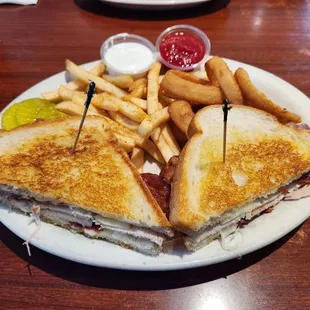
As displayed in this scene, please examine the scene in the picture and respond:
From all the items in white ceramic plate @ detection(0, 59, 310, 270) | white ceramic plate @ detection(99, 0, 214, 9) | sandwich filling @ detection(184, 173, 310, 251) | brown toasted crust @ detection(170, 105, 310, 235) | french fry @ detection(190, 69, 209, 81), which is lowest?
white ceramic plate @ detection(0, 59, 310, 270)

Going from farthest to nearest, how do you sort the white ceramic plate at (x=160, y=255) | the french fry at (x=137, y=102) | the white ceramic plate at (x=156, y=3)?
1. the white ceramic plate at (x=156, y=3)
2. the french fry at (x=137, y=102)
3. the white ceramic plate at (x=160, y=255)

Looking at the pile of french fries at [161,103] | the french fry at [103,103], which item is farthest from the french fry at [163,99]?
the french fry at [103,103]

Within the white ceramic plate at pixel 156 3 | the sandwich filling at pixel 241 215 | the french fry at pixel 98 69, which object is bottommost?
the sandwich filling at pixel 241 215

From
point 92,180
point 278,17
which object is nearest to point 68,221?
point 92,180

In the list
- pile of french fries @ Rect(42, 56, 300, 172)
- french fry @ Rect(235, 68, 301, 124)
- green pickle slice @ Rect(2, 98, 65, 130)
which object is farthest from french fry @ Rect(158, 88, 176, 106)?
green pickle slice @ Rect(2, 98, 65, 130)

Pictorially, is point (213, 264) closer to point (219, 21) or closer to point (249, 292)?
point (249, 292)

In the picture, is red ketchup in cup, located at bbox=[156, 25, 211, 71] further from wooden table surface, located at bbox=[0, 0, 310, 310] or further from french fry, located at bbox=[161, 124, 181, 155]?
french fry, located at bbox=[161, 124, 181, 155]

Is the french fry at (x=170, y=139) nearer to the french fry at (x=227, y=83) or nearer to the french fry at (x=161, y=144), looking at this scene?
the french fry at (x=161, y=144)

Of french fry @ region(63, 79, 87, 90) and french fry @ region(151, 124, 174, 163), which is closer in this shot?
french fry @ region(151, 124, 174, 163)

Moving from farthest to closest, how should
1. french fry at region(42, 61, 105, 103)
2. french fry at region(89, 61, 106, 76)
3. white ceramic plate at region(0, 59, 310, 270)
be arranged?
french fry at region(89, 61, 106, 76), french fry at region(42, 61, 105, 103), white ceramic plate at region(0, 59, 310, 270)
